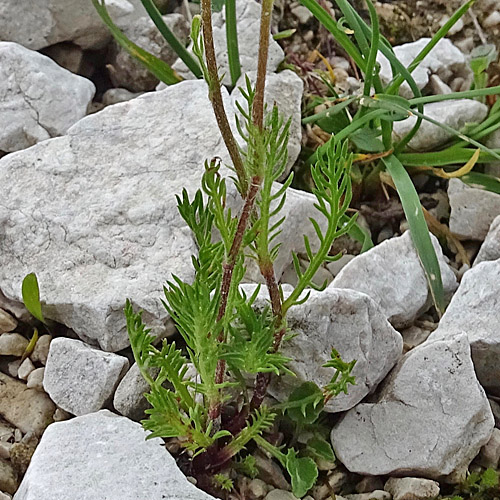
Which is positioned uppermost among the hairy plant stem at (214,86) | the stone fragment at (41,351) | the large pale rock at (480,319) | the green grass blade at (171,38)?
the hairy plant stem at (214,86)

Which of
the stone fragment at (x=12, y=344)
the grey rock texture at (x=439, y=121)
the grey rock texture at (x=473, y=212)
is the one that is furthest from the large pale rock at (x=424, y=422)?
the grey rock texture at (x=439, y=121)

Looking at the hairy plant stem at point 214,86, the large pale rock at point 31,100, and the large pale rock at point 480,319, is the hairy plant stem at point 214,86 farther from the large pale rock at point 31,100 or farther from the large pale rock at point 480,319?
the large pale rock at point 31,100

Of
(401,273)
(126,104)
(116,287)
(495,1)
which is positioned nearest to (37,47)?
(126,104)

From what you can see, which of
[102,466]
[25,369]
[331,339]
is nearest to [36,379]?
[25,369]

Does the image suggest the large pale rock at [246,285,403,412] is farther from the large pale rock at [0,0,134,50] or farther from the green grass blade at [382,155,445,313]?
the large pale rock at [0,0,134,50]

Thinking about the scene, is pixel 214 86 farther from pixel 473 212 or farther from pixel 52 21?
pixel 52 21

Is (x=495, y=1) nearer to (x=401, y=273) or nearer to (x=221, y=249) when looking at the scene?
(x=401, y=273)

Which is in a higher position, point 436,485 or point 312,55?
point 312,55
